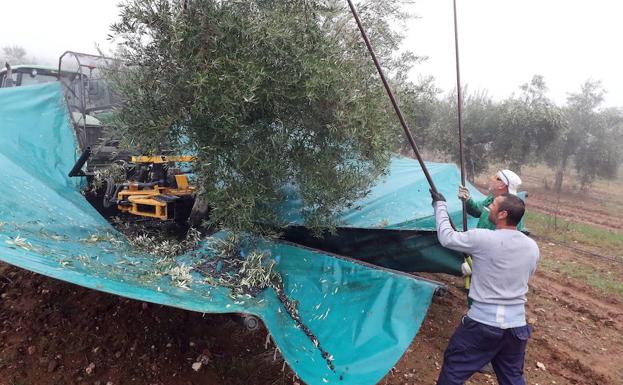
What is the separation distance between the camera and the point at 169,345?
4.16 metres

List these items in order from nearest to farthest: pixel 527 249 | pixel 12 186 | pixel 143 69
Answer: pixel 527 249
pixel 143 69
pixel 12 186

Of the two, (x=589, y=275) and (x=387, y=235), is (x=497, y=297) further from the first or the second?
(x=589, y=275)

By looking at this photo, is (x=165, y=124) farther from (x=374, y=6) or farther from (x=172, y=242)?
(x=374, y=6)

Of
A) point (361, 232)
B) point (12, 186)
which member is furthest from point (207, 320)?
point (12, 186)

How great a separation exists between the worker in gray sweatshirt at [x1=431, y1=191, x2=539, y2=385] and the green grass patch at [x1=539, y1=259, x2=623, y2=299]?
5.36 metres

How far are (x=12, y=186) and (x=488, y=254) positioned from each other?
177 inches

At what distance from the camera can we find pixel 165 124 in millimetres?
3814

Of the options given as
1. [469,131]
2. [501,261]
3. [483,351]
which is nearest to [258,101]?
[501,261]

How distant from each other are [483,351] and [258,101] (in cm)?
273

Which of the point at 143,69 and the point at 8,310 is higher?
the point at 143,69

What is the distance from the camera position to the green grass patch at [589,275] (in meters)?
7.43

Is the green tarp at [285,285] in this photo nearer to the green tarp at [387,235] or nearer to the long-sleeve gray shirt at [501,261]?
the green tarp at [387,235]

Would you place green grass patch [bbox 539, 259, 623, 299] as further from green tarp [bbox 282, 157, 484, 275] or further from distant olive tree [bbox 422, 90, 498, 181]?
distant olive tree [bbox 422, 90, 498, 181]

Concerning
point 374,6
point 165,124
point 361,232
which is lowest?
point 361,232
